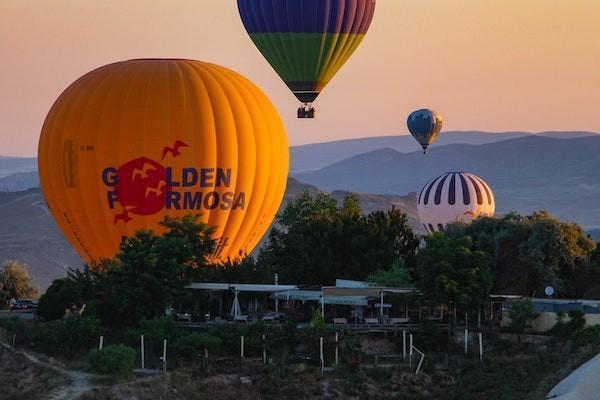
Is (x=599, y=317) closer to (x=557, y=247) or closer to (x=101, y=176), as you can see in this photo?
(x=557, y=247)

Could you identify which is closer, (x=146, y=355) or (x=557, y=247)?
(x=146, y=355)

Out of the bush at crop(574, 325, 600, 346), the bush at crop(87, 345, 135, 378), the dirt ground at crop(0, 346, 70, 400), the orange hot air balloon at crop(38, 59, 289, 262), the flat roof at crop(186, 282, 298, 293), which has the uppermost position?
the orange hot air balloon at crop(38, 59, 289, 262)

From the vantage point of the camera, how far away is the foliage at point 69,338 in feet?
234

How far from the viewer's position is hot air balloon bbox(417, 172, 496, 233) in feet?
417

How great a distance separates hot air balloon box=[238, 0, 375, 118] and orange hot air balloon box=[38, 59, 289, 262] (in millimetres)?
9180

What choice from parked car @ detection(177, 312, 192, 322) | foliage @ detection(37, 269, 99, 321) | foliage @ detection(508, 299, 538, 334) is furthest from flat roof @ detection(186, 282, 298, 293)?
foliage @ detection(508, 299, 538, 334)

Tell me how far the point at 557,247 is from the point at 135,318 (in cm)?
1943

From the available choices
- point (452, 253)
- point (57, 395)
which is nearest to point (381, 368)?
point (452, 253)

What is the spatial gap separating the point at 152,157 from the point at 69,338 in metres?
13.8

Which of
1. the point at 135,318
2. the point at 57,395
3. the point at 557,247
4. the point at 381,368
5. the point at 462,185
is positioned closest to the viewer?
the point at 57,395

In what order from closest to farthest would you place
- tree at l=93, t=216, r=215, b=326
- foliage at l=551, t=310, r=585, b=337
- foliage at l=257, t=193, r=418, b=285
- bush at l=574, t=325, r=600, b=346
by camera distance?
bush at l=574, t=325, r=600, b=346 < foliage at l=551, t=310, r=585, b=337 < tree at l=93, t=216, r=215, b=326 < foliage at l=257, t=193, r=418, b=285

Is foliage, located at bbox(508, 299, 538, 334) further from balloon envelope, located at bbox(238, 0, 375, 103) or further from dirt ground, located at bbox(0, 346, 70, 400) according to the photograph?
balloon envelope, located at bbox(238, 0, 375, 103)

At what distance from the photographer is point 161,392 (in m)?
65.8

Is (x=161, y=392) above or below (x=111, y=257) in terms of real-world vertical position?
below
